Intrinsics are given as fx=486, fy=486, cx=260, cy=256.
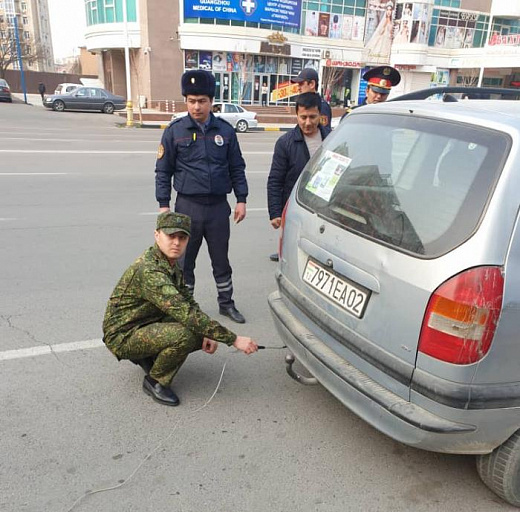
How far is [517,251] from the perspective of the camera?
1826 mm

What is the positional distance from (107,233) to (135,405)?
11.7 ft

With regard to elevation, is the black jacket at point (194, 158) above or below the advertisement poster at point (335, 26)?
below

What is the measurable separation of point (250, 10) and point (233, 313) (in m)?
34.0

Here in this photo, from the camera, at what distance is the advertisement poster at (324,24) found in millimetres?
36562

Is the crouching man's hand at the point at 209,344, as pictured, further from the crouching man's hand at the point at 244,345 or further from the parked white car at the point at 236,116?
the parked white car at the point at 236,116

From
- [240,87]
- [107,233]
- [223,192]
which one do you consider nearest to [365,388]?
[223,192]

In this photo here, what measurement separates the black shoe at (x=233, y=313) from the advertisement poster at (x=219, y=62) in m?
32.7

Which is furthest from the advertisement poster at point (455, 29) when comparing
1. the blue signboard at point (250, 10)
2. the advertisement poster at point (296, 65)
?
the blue signboard at point (250, 10)

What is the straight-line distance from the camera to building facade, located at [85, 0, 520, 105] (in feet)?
107

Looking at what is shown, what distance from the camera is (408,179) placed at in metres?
2.25

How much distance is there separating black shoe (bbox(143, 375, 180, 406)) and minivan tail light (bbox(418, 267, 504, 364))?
1.62 meters

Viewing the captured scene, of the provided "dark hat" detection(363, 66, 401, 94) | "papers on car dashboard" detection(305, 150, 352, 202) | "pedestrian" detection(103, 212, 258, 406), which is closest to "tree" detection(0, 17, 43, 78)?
"dark hat" detection(363, 66, 401, 94)

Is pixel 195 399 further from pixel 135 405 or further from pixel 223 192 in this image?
pixel 223 192

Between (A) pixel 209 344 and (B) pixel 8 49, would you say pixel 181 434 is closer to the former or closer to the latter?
(A) pixel 209 344
